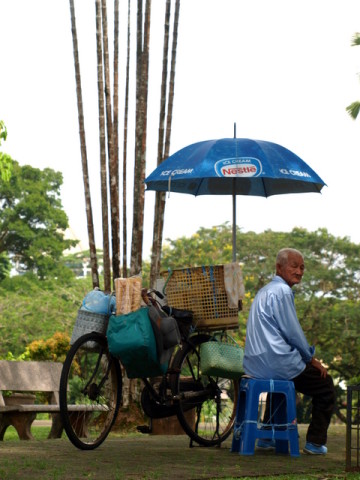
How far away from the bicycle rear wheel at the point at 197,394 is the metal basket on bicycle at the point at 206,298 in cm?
27

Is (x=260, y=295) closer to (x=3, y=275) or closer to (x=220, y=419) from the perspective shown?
(x=220, y=419)

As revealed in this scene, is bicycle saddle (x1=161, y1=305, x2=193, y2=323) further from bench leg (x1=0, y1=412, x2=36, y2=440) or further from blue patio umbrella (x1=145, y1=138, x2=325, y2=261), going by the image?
bench leg (x1=0, y1=412, x2=36, y2=440)

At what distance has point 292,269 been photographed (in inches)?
321

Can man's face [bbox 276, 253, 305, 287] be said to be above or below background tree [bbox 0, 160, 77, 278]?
below

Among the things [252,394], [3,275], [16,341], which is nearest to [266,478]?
[252,394]

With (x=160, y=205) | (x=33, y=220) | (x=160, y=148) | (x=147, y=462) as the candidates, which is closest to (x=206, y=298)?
(x=147, y=462)

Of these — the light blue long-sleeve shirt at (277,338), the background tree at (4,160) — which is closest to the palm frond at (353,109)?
the background tree at (4,160)

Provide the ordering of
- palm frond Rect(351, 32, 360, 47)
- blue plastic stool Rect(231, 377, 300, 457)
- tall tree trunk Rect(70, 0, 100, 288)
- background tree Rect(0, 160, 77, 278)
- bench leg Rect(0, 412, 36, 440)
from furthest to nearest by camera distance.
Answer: background tree Rect(0, 160, 77, 278) → palm frond Rect(351, 32, 360, 47) → tall tree trunk Rect(70, 0, 100, 288) → bench leg Rect(0, 412, 36, 440) → blue plastic stool Rect(231, 377, 300, 457)

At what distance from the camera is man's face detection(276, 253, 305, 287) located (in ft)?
26.8

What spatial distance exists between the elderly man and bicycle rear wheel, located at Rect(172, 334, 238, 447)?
0.62 m

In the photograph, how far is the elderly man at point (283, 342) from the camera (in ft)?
26.3

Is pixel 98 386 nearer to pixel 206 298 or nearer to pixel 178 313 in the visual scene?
pixel 178 313

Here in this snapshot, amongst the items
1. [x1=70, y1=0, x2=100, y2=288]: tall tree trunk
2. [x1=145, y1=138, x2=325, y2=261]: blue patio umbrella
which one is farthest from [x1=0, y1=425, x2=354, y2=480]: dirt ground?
[x1=70, y1=0, x2=100, y2=288]: tall tree trunk

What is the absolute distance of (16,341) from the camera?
4450cm
